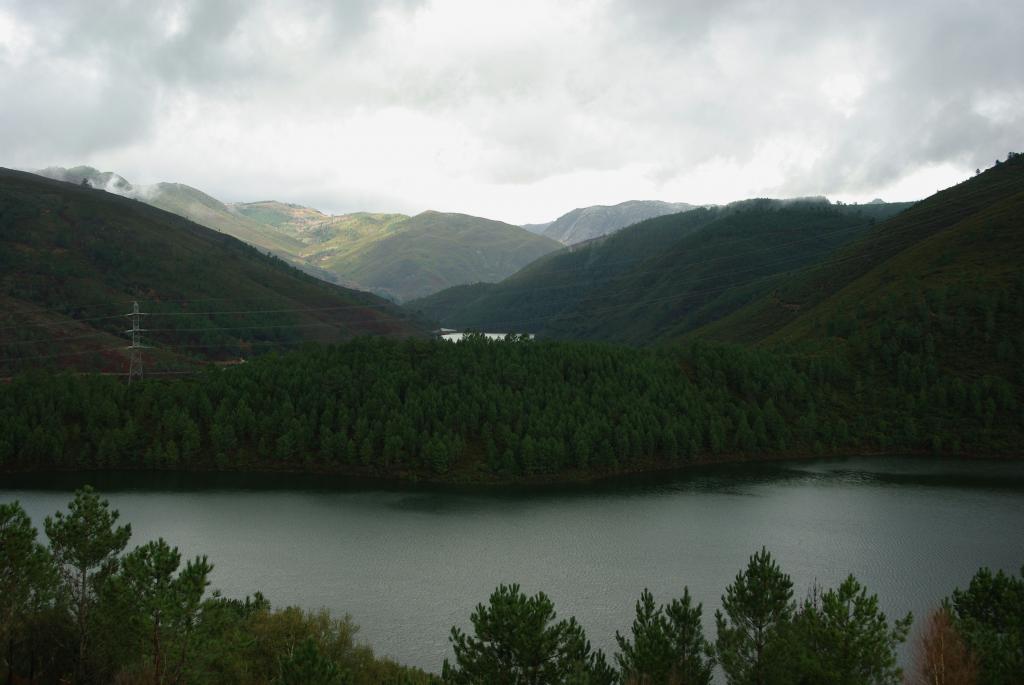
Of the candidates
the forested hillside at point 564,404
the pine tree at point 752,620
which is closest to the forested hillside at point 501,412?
the forested hillside at point 564,404

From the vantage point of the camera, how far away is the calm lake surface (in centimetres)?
4822

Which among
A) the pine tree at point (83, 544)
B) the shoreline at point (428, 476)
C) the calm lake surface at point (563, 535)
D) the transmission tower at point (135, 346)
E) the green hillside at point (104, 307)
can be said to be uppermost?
the green hillside at point (104, 307)

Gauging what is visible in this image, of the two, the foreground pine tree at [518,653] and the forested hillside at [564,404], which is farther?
the forested hillside at [564,404]

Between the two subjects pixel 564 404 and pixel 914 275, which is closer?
pixel 564 404

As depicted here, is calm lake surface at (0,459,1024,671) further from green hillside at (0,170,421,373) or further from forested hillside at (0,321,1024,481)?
green hillside at (0,170,421,373)

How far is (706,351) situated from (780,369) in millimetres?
11161

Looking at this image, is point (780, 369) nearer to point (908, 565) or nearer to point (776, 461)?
point (776, 461)

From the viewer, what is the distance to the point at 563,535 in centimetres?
6300

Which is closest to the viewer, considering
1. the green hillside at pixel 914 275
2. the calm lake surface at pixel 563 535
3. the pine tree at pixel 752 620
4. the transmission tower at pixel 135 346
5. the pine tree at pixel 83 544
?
the pine tree at pixel 83 544

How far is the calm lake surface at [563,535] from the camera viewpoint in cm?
4822

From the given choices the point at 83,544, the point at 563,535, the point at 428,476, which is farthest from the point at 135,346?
the point at 83,544

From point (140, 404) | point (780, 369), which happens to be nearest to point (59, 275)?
point (140, 404)

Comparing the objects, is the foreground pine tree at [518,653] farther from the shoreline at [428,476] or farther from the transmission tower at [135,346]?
the transmission tower at [135,346]

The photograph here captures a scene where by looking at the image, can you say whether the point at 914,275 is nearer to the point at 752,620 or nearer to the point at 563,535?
the point at 563,535
